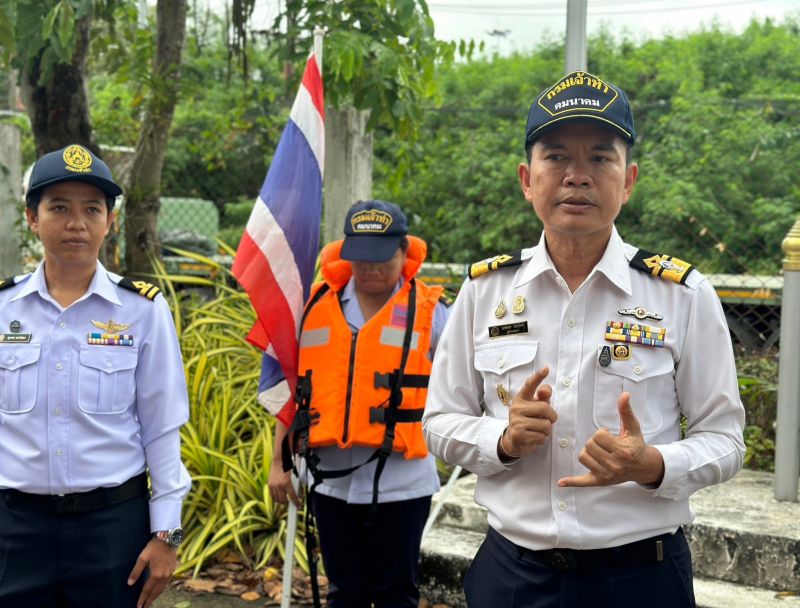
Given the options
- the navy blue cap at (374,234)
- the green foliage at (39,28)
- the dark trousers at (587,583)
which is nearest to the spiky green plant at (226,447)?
the green foliage at (39,28)

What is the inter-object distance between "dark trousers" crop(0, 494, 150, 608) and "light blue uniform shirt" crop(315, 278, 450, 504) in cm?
101

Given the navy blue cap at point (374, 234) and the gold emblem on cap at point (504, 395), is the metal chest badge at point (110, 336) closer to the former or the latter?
the navy blue cap at point (374, 234)

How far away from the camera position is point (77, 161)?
2717mm

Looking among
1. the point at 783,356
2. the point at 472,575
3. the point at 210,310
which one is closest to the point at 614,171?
the point at 472,575

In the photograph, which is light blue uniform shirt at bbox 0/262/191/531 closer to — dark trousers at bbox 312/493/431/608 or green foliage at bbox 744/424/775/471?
dark trousers at bbox 312/493/431/608

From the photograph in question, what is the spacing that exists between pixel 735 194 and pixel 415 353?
7499 mm

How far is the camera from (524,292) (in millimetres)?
2219

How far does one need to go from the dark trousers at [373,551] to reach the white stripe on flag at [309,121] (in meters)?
1.56

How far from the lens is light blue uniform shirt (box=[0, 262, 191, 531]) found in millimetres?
2602

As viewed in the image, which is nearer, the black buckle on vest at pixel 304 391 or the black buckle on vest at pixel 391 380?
the black buckle on vest at pixel 391 380

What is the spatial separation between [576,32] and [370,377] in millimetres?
2059

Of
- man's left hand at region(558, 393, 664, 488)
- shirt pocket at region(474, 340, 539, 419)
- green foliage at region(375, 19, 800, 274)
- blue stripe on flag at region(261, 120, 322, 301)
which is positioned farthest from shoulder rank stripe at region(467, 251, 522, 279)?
green foliage at region(375, 19, 800, 274)

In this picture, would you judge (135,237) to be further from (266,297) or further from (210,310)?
(266,297)

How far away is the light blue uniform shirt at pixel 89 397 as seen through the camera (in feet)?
8.54
